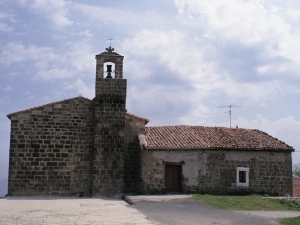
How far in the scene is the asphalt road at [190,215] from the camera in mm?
11795

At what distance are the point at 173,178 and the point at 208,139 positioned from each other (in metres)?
3.14

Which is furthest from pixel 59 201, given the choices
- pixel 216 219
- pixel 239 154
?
pixel 239 154

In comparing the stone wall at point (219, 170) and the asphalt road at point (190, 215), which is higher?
the stone wall at point (219, 170)

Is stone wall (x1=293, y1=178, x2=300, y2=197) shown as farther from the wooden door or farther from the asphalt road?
the asphalt road

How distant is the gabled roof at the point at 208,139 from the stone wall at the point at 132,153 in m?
0.73

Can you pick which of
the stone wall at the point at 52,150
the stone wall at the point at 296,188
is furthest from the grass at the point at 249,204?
the stone wall at the point at 296,188

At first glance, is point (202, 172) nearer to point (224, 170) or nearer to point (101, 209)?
point (224, 170)

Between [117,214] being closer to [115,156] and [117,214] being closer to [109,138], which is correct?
[115,156]

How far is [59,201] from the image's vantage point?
17.7 meters

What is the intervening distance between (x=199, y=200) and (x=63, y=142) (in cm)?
782

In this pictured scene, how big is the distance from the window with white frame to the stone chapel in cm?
5

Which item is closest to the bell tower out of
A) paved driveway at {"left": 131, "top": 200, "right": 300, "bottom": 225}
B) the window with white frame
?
paved driveway at {"left": 131, "top": 200, "right": 300, "bottom": 225}

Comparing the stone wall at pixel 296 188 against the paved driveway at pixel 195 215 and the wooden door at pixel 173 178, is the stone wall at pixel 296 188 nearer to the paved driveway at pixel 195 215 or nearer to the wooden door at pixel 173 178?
the wooden door at pixel 173 178

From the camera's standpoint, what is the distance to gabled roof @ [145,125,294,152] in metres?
20.5
